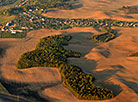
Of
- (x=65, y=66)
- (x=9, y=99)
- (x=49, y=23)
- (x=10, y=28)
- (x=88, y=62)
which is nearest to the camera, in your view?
(x=9, y=99)

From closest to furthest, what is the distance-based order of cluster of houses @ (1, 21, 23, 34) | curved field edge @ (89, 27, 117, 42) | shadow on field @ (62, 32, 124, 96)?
shadow on field @ (62, 32, 124, 96) < curved field edge @ (89, 27, 117, 42) < cluster of houses @ (1, 21, 23, 34)

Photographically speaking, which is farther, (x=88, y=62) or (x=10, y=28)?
(x=10, y=28)

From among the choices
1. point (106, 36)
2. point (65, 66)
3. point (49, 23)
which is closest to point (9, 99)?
point (65, 66)

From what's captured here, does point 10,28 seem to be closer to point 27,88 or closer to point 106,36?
point 106,36

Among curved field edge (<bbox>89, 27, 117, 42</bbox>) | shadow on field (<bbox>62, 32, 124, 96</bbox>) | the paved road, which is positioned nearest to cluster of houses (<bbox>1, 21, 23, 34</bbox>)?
shadow on field (<bbox>62, 32, 124, 96</bbox>)

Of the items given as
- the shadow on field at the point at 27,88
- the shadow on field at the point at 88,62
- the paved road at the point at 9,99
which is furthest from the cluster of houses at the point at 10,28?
the paved road at the point at 9,99

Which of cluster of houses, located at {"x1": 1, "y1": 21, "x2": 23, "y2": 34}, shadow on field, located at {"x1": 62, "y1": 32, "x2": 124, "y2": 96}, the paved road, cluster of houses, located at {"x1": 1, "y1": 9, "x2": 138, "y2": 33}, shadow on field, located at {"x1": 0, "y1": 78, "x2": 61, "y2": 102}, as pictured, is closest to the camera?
the paved road

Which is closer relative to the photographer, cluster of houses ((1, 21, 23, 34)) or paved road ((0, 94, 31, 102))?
paved road ((0, 94, 31, 102))

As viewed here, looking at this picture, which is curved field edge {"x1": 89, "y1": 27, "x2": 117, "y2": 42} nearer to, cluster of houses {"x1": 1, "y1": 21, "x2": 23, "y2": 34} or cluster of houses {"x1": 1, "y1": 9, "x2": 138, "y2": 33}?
→ cluster of houses {"x1": 1, "y1": 9, "x2": 138, "y2": 33}

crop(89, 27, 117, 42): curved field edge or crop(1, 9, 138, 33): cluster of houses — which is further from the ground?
crop(1, 9, 138, 33): cluster of houses

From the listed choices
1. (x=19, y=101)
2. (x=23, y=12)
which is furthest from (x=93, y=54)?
(x=23, y=12)

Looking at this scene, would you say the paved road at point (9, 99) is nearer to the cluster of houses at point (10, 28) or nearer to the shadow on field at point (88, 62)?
the shadow on field at point (88, 62)
